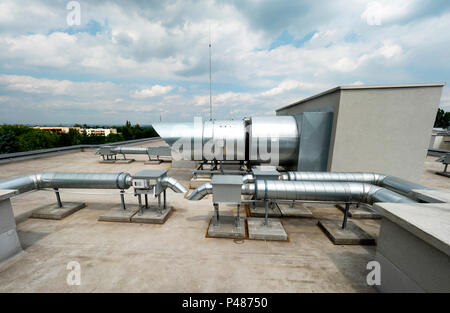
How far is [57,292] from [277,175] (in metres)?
7.38

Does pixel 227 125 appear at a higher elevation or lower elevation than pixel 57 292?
higher

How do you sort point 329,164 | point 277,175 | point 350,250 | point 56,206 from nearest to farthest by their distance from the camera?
1. point 350,250
2. point 277,175
3. point 56,206
4. point 329,164

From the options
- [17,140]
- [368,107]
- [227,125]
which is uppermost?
[368,107]

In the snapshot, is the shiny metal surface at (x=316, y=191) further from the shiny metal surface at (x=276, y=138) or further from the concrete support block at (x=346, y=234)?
the shiny metal surface at (x=276, y=138)

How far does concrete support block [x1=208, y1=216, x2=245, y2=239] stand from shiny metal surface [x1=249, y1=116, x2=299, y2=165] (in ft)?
16.1

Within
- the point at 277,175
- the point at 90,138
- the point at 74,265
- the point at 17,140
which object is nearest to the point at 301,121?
the point at 277,175

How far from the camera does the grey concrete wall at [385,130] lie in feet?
26.4

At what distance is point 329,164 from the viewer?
928cm

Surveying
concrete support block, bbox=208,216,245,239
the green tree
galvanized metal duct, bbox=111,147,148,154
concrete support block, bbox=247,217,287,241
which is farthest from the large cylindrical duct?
the green tree

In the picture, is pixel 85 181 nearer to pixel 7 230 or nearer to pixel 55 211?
pixel 55 211

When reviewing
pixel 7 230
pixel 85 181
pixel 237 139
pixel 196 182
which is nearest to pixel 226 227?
pixel 196 182

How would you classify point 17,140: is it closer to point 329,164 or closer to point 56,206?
point 56,206

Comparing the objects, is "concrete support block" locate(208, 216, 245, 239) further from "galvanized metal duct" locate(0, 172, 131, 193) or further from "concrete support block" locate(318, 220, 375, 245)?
"galvanized metal duct" locate(0, 172, 131, 193)

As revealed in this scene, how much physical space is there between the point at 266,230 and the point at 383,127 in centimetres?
783
